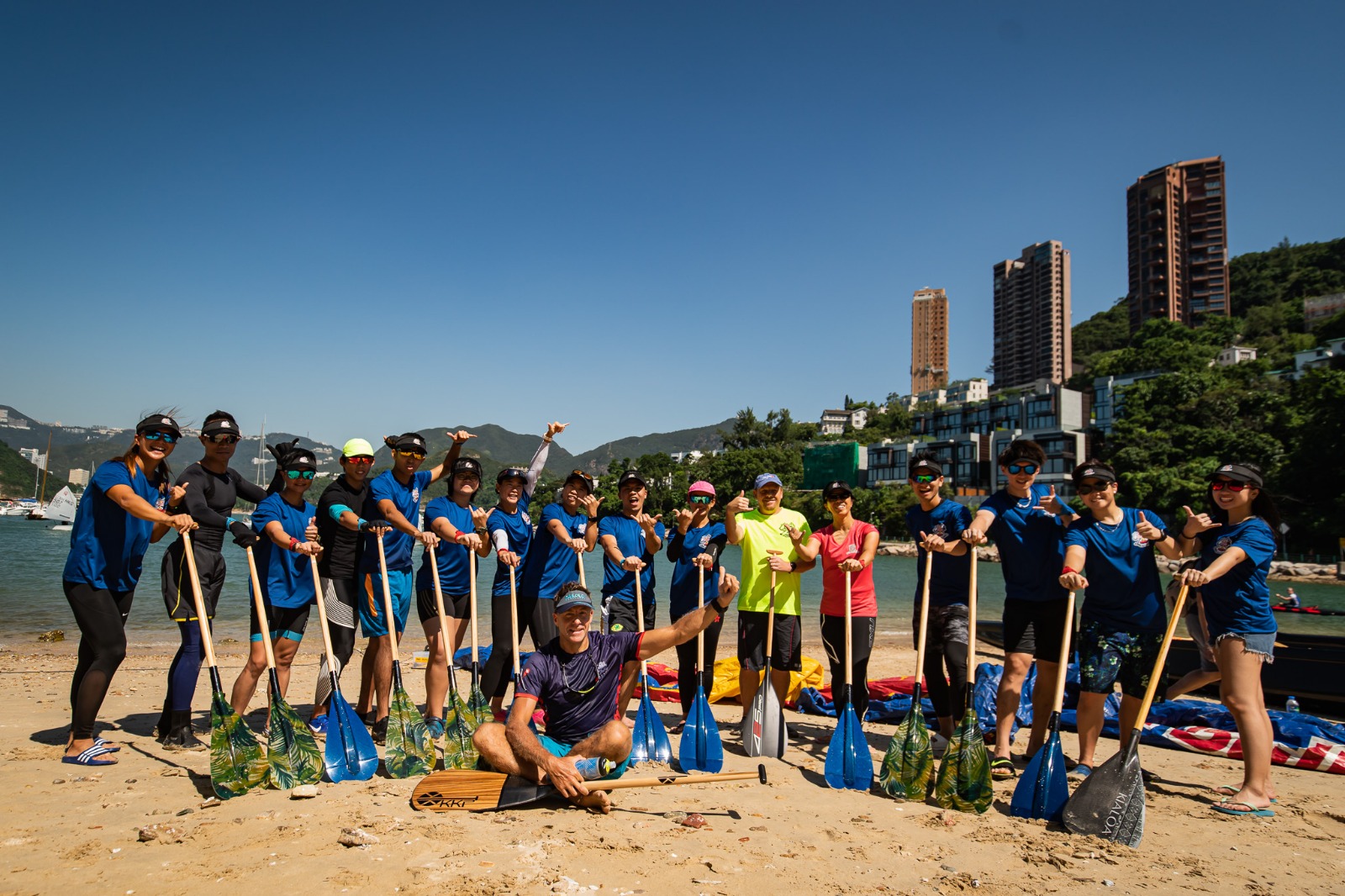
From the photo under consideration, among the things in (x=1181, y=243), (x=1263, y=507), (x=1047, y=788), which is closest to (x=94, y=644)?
(x=1047, y=788)

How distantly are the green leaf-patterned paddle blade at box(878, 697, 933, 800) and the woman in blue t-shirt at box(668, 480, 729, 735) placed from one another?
175 cm

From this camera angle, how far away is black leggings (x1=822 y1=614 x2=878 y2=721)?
18.2 feet

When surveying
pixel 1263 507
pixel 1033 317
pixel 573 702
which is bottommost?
pixel 573 702

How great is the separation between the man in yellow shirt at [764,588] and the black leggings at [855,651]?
0.26m

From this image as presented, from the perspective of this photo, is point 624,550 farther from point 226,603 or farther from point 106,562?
point 226,603

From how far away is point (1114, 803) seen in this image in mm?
4059

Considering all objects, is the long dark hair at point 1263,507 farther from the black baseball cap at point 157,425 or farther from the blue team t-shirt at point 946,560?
the black baseball cap at point 157,425

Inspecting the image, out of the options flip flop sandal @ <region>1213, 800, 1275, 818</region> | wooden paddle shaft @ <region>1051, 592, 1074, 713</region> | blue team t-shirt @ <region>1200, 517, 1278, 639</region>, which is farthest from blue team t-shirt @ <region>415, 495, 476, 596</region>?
flip flop sandal @ <region>1213, 800, 1275, 818</region>

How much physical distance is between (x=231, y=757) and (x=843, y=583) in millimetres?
4110

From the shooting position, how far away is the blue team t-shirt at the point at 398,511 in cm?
545

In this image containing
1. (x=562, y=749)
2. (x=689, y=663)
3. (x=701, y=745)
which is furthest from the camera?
(x=689, y=663)

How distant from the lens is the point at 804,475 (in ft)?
294

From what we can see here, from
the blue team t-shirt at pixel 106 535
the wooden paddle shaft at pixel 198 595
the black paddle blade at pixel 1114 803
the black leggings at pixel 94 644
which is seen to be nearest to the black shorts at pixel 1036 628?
the black paddle blade at pixel 1114 803

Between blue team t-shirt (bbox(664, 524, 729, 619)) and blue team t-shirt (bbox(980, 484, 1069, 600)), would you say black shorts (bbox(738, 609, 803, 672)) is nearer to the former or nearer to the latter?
blue team t-shirt (bbox(664, 524, 729, 619))
